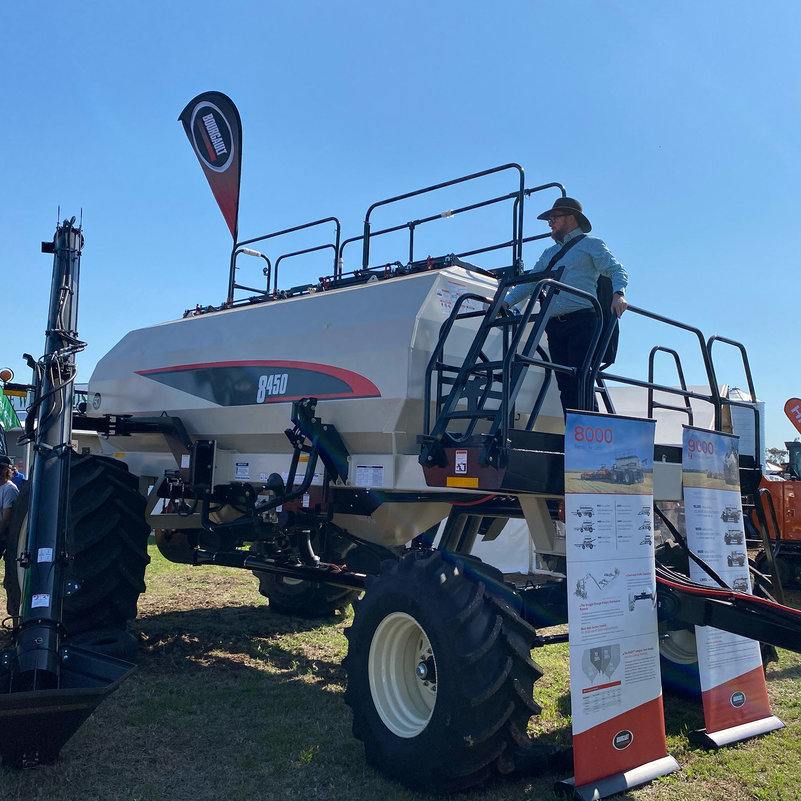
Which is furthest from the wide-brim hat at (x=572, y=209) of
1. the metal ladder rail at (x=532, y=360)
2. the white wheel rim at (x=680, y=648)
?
the white wheel rim at (x=680, y=648)

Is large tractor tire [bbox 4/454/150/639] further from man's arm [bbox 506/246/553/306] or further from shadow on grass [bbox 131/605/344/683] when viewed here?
man's arm [bbox 506/246/553/306]

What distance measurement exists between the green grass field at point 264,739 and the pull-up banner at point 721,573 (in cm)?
18

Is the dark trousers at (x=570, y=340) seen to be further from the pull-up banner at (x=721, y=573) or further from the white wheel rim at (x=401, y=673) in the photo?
the white wheel rim at (x=401, y=673)

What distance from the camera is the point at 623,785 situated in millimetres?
4156

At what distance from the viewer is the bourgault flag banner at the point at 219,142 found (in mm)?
10617

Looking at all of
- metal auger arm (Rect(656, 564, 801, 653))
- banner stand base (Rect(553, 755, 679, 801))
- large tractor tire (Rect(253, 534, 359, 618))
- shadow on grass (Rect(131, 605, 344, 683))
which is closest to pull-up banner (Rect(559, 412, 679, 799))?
banner stand base (Rect(553, 755, 679, 801))

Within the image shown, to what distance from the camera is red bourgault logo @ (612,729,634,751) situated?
422 cm

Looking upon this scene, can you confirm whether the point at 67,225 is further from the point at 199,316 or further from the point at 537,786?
the point at 537,786

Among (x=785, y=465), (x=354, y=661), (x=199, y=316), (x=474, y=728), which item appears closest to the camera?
(x=474, y=728)

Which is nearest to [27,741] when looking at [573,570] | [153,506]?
[573,570]

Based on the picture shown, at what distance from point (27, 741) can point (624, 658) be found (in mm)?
3215

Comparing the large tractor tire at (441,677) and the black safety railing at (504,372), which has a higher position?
the black safety railing at (504,372)

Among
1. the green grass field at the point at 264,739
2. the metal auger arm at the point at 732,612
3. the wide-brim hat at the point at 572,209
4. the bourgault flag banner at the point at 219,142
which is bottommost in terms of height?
the green grass field at the point at 264,739

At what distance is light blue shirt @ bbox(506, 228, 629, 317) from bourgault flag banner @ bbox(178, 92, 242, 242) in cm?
585
